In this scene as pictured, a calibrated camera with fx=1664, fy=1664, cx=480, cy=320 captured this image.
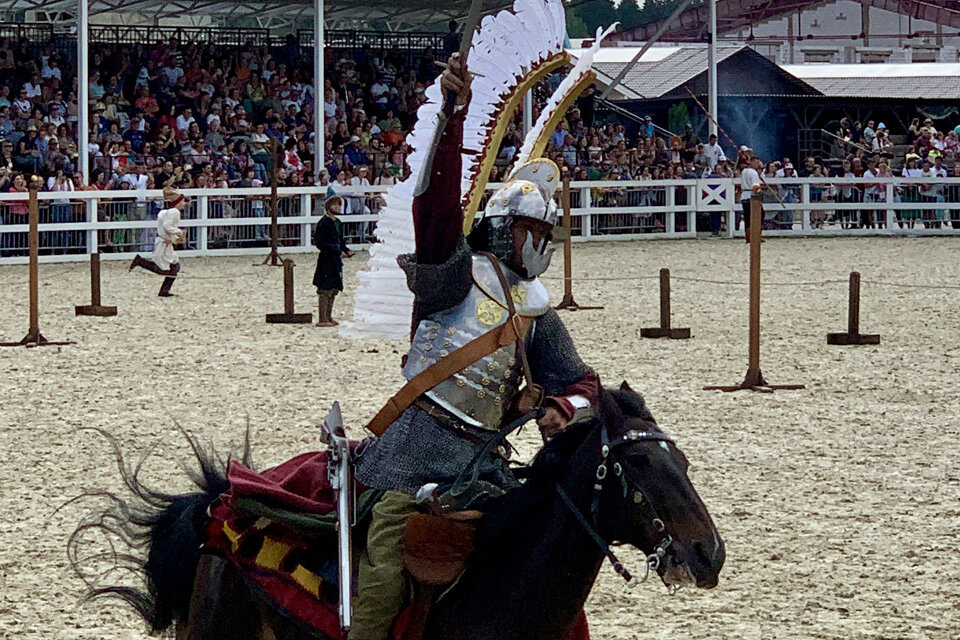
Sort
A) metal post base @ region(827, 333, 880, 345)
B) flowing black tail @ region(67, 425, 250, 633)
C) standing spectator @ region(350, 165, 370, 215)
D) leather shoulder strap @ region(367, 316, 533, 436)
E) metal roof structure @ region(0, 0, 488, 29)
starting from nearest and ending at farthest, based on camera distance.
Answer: leather shoulder strap @ region(367, 316, 533, 436) → flowing black tail @ region(67, 425, 250, 633) → metal post base @ region(827, 333, 880, 345) → standing spectator @ region(350, 165, 370, 215) → metal roof structure @ region(0, 0, 488, 29)

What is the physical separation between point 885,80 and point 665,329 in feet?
95.2

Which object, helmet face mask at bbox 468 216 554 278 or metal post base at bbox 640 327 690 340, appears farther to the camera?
metal post base at bbox 640 327 690 340

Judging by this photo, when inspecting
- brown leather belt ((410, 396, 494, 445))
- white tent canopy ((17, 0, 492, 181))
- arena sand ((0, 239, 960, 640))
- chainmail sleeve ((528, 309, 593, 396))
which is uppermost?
white tent canopy ((17, 0, 492, 181))

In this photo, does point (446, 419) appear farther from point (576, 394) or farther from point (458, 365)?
point (576, 394)

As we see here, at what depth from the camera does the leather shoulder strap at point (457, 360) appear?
4523mm

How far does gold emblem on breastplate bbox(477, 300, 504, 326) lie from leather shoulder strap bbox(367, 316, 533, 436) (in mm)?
26

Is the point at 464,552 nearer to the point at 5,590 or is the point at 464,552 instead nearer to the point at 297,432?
the point at 5,590

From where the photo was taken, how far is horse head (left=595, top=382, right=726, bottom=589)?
13.0 ft

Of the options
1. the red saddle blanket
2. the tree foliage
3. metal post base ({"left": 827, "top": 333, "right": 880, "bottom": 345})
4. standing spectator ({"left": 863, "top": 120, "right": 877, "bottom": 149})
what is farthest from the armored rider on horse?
the tree foliage

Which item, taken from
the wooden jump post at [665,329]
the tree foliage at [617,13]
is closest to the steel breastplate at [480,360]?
the wooden jump post at [665,329]

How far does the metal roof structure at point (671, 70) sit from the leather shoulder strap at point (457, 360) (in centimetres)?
3433

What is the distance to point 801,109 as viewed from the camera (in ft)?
131

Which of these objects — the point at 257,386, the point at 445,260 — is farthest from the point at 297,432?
the point at 445,260

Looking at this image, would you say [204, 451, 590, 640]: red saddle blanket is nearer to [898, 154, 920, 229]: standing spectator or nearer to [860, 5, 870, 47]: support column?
[898, 154, 920, 229]: standing spectator
